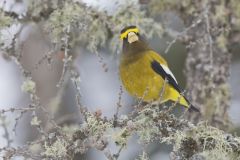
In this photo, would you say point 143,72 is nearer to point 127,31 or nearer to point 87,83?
point 127,31

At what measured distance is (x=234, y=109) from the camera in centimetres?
700

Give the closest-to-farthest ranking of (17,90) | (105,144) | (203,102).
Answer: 1. (105,144)
2. (203,102)
3. (17,90)

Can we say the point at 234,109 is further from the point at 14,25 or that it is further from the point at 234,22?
the point at 14,25

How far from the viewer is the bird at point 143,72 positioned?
14.7 feet

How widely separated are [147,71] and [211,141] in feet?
4.03

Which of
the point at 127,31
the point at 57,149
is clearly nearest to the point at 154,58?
the point at 127,31

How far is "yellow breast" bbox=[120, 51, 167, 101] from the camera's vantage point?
446 centimetres

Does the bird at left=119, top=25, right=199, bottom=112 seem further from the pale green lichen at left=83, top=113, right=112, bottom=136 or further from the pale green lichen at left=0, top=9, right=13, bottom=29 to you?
the pale green lichen at left=83, top=113, right=112, bottom=136

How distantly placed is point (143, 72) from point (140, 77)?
→ 0.05 meters

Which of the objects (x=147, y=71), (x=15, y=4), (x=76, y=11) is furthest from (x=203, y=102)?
(x=15, y=4)

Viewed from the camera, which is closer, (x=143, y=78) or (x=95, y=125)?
(x=95, y=125)

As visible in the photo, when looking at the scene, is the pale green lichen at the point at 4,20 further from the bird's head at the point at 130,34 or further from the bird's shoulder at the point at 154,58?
the bird's shoulder at the point at 154,58

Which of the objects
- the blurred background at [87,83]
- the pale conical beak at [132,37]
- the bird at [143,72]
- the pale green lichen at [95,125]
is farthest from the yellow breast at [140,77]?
the blurred background at [87,83]

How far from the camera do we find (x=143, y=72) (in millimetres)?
4535
